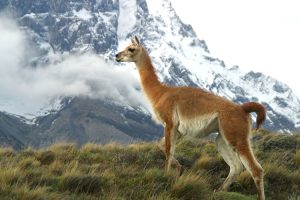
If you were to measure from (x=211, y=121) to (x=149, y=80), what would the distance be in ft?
8.21

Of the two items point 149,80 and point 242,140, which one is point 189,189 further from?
point 149,80

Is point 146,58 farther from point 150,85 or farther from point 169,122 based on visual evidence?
point 169,122

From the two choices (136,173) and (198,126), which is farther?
(198,126)

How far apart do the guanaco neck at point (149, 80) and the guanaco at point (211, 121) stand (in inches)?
1.5

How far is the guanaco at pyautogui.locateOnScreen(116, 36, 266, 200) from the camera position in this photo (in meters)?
8.77

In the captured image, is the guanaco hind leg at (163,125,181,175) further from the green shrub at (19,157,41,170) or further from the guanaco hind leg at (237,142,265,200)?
the green shrub at (19,157,41,170)

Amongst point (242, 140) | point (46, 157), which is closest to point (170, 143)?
point (242, 140)

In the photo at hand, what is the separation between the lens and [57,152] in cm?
1193

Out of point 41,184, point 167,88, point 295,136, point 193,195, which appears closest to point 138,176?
point 193,195

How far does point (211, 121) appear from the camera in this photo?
9352 mm

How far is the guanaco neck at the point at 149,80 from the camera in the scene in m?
10.9

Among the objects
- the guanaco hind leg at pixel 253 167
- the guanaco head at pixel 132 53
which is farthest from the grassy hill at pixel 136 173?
the guanaco head at pixel 132 53

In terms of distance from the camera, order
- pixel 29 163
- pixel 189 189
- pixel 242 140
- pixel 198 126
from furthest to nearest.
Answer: pixel 29 163 → pixel 198 126 → pixel 242 140 → pixel 189 189

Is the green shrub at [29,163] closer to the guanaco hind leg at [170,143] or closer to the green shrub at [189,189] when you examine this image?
the guanaco hind leg at [170,143]
